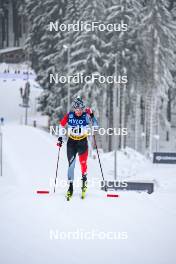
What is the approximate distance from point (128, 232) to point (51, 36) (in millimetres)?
30294

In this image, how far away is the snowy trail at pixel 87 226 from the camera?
556 cm

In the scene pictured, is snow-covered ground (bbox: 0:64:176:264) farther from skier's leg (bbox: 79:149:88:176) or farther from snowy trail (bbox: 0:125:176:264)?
skier's leg (bbox: 79:149:88:176)

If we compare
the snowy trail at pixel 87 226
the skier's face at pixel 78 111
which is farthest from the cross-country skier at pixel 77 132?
the snowy trail at pixel 87 226

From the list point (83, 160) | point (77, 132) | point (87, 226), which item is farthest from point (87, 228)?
point (77, 132)

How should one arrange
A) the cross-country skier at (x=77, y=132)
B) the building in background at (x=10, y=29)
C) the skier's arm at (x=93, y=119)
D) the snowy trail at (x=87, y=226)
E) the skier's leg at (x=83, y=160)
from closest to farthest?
the snowy trail at (x=87, y=226), the skier's arm at (x=93, y=119), the cross-country skier at (x=77, y=132), the skier's leg at (x=83, y=160), the building in background at (x=10, y=29)

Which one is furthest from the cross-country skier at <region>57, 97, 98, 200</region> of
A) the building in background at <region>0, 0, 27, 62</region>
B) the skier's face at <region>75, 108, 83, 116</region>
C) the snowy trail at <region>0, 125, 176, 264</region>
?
the building in background at <region>0, 0, 27, 62</region>

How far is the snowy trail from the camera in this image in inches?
219

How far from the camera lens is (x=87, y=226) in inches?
263

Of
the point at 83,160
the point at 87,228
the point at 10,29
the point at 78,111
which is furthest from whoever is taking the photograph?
the point at 10,29

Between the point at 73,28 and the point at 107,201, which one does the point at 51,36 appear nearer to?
the point at 73,28

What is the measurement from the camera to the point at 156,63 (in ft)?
104

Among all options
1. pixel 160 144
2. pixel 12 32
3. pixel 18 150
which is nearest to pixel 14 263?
pixel 18 150

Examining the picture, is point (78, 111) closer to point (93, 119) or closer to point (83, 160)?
point (93, 119)

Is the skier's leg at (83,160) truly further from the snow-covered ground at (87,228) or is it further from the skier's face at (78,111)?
the skier's face at (78,111)
